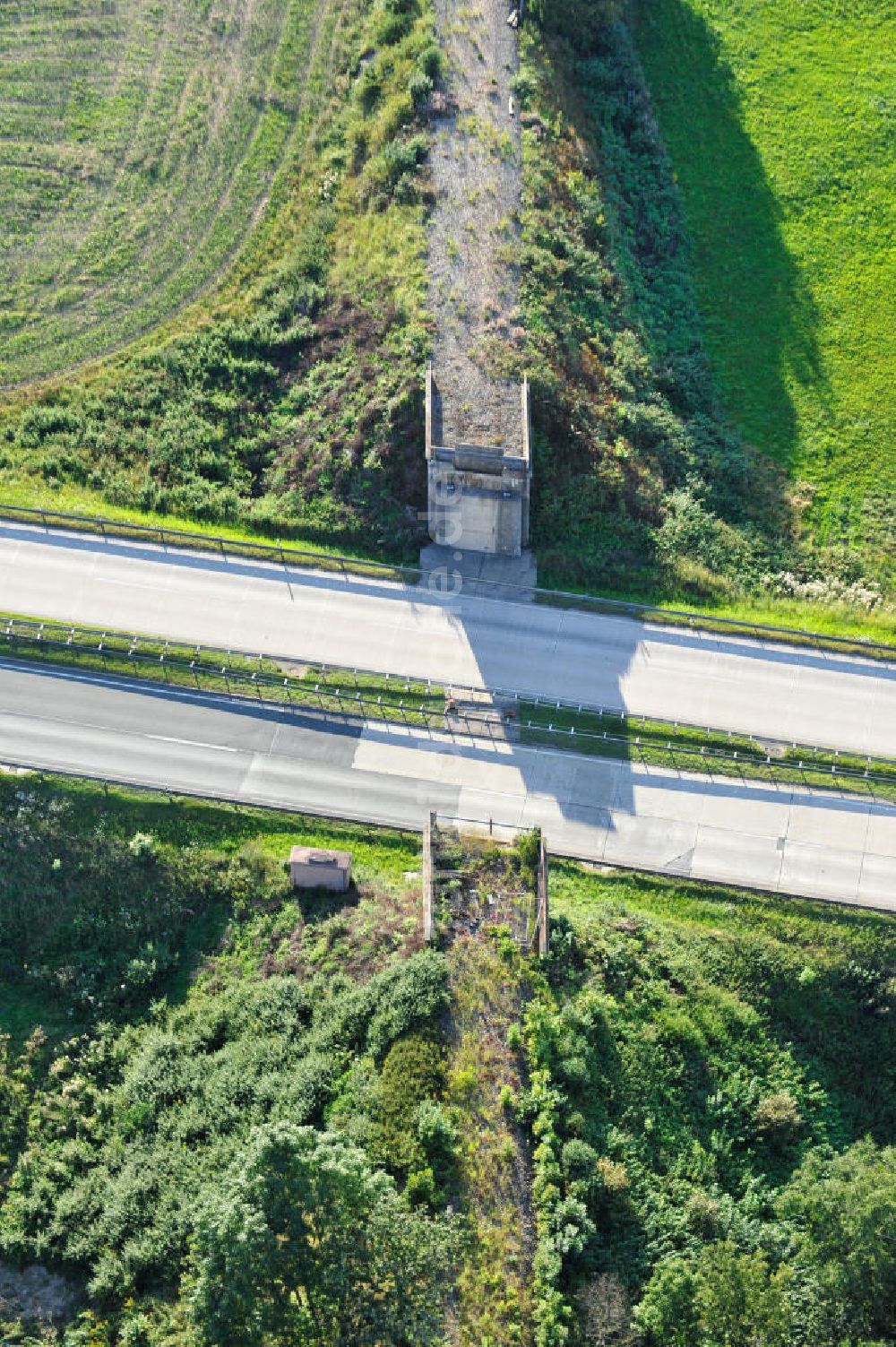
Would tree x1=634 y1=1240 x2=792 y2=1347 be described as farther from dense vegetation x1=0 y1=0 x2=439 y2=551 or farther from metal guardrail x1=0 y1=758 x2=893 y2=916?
dense vegetation x1=0 y1=0 x2=439 y2=551

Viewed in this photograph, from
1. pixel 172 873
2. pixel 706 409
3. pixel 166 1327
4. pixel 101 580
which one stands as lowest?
pixel 166 1327

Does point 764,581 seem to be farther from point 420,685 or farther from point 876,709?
point 420,685

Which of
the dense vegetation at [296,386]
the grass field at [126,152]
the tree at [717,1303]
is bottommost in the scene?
the tree at [717,1303]

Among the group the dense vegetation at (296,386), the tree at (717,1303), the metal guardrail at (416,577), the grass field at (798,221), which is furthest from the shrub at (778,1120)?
the dense vegetation at (296,386)

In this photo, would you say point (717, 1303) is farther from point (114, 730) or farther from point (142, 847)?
point (114, 730)

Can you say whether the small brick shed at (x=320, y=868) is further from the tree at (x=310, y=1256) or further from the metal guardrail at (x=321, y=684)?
the tree at (x=310, y=1256)

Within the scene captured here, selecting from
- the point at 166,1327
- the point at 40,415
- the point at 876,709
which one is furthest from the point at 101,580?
the point at 876,709
